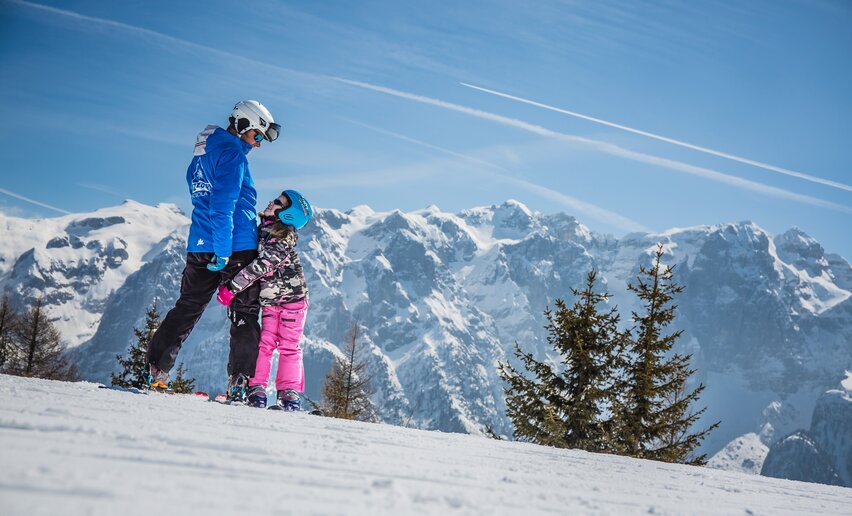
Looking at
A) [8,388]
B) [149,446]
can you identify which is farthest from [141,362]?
[149,446]

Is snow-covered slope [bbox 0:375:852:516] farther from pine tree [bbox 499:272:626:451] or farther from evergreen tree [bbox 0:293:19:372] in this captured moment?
evergreen tree [bbox 0:293:19:372]

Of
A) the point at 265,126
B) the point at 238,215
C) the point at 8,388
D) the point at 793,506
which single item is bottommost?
the point at 793,506

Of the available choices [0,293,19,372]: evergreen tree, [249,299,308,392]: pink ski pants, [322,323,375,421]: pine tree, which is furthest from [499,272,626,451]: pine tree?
[0,293,19,372]: evergreen tree

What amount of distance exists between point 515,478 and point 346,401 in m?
19.5

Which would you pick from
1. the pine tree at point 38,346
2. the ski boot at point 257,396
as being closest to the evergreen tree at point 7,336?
the pine tree at point 38,346

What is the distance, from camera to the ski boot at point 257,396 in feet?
18.2

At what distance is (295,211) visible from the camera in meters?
5.92

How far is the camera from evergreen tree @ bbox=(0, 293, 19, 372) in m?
23.4

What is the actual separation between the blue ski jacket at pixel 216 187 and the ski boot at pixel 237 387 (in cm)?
116

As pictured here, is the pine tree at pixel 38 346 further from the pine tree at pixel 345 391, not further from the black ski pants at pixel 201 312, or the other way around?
the black ski pants at pixel 201 312

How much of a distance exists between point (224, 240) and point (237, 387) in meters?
1.36

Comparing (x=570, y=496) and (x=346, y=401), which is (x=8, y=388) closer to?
(x=570, y=496)

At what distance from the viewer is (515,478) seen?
266cm

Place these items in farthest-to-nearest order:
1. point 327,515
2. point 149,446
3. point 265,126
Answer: point 265,126 → point 149,446 → point 327,515
